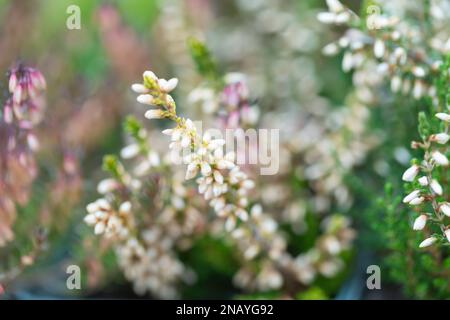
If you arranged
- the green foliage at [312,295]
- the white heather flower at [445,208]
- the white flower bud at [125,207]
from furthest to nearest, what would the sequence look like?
the green foliage at [312,295]
the white flower bud at [125,207]
the white heather flower at [445,208]

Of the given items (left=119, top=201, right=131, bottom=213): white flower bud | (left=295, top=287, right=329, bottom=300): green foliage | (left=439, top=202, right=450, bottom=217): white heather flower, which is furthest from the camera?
(left=295, top=287, right=329, bottom=300): green foliage

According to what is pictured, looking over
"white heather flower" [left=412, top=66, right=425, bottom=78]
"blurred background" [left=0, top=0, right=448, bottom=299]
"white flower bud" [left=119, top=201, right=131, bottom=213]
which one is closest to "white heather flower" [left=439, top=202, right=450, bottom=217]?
"blurred background" [left=0, top=0, right=448, bottom=299]

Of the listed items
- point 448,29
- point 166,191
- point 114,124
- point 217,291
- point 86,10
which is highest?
point 86,10

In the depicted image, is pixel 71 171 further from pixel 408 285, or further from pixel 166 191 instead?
pixel 408 285

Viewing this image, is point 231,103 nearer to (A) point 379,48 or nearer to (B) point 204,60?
(B) point 204,60

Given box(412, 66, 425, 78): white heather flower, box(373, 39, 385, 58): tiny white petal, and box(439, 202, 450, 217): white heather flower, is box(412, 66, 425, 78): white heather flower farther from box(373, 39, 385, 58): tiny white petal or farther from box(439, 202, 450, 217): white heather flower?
box(439, 202, 450, 217): white heather flower

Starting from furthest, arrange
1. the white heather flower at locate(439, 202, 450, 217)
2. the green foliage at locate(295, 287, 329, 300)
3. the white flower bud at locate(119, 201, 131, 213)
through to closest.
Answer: the green foliage at locate(295, 287, 329, 300) → the white flower bud at locate(119, 201, 131, 213) → the white heather flower at locate(439, 202, 450, 217)

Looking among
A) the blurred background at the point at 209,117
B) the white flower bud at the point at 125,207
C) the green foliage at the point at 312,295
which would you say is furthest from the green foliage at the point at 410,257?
the white flower bud at the point at 125,207

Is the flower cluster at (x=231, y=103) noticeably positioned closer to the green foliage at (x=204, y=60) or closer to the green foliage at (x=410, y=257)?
the green foliage at (x=204, y=60)

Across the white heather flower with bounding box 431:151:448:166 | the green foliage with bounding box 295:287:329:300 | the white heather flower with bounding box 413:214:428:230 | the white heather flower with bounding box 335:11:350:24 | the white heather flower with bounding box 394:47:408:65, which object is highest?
the white heather flower with bounding box 335:11:350:24

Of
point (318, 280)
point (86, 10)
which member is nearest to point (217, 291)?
point (318, 280)
